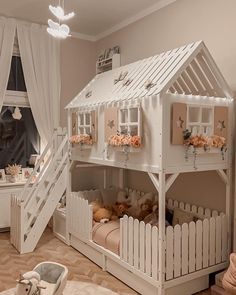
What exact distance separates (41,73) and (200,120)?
285 cm

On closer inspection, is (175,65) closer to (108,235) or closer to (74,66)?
(108,235)

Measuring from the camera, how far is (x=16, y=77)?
464 centimetres

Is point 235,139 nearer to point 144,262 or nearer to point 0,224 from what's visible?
point 144,262

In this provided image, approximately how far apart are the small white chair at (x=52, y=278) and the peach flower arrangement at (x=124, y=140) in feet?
3.62

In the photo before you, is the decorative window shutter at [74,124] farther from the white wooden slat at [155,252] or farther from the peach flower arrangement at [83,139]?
the white wooden slat at [155,252]

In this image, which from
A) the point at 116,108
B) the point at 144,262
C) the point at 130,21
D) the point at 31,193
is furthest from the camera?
the point at 130,21

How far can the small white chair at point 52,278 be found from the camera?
83.6 inches

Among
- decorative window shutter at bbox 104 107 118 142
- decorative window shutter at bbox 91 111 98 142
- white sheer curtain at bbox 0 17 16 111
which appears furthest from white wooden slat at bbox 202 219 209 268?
white sheer curtain at bbox 0 17 16 111

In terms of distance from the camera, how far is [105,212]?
143 inches

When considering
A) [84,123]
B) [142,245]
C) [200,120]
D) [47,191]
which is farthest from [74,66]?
[142,245]

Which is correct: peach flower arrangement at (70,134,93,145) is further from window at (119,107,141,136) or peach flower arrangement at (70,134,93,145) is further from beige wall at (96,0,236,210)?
beige wall at (96,0,236,210)

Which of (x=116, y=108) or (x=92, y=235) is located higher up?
(x=116, y=108)

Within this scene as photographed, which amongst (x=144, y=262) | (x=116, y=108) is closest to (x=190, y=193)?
(x=144, y=262)

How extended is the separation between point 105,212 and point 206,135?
5.13 ft
